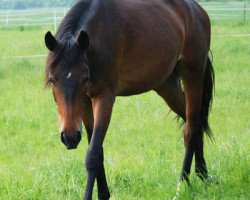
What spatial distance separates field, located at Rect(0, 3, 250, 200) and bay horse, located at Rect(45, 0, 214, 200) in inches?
12.0

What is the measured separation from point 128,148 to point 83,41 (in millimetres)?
2847

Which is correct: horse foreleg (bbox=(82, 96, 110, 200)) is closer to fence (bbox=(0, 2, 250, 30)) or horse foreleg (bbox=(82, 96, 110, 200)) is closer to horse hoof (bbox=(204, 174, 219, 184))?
horse hoof (bbox=(204, 174, 219, 184))

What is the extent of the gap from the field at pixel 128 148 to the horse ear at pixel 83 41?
1.46m

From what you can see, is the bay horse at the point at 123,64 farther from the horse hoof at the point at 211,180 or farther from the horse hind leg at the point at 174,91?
the horse hoof at the point at 211,180

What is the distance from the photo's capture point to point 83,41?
138 inches

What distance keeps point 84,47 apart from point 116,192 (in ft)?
5.28

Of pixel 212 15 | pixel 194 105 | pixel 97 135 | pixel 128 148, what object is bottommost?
pixel 212 15

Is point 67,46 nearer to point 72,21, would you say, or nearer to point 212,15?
point 72,21

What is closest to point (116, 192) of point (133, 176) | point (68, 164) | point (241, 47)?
point (133, 176)

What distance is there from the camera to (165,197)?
4.28m

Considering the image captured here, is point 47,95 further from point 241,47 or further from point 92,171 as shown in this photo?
point 241,47

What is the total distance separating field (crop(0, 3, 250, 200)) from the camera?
→ 4.47 m

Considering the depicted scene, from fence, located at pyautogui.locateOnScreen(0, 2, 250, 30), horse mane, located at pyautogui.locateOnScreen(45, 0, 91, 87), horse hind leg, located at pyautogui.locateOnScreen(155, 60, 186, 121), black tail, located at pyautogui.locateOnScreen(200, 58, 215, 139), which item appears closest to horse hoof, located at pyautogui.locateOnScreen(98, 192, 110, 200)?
A: horse mane, located at pyautogui.locateOnScreen(45, 0, 91, 87)

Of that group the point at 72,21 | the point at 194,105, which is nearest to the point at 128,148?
the point at 194,105
